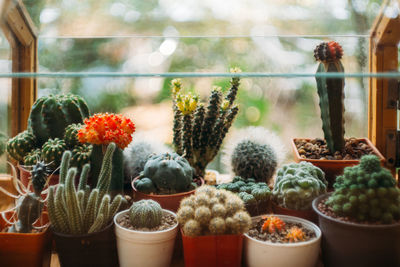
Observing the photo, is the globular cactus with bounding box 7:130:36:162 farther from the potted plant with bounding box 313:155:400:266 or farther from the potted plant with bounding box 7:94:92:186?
the potted plant with bounding box 313:155:400:266

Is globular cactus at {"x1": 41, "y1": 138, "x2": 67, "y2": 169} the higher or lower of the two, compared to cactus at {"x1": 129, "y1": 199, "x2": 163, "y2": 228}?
higher

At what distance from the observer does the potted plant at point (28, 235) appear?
116 cm

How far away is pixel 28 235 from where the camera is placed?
116 cm

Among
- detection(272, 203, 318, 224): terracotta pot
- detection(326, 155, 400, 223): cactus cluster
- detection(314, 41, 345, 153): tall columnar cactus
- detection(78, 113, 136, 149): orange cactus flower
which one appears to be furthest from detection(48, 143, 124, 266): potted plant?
detection(314, 41, 345, 153): tall columnar cactus

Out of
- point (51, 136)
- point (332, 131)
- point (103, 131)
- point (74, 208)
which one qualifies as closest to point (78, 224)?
point (74, 208)

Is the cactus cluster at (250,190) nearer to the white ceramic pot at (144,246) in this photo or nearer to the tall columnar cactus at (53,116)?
the white ceramic pot at (144,246)

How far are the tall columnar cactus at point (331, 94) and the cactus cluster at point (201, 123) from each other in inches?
13.5

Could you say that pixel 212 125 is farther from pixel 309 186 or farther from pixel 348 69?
pixel 348 69

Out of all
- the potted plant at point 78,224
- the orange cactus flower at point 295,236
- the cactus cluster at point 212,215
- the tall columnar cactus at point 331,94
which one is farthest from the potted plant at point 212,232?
the tall columnar cactus at point 331,94

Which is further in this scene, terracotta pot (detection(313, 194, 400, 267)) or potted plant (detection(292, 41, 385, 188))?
potted plant (detection(292, 41, 385, 188))

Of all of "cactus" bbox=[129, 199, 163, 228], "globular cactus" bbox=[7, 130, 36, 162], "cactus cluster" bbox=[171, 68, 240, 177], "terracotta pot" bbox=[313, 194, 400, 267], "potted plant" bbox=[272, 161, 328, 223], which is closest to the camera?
"terracotta pot" bbox=[313, 194, 400, 267]

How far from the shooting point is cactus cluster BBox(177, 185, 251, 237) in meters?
1.15

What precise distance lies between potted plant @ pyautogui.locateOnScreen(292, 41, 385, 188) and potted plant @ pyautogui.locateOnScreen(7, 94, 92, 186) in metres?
0.85

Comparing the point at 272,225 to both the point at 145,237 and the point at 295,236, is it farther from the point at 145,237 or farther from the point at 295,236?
the point at 145,237
